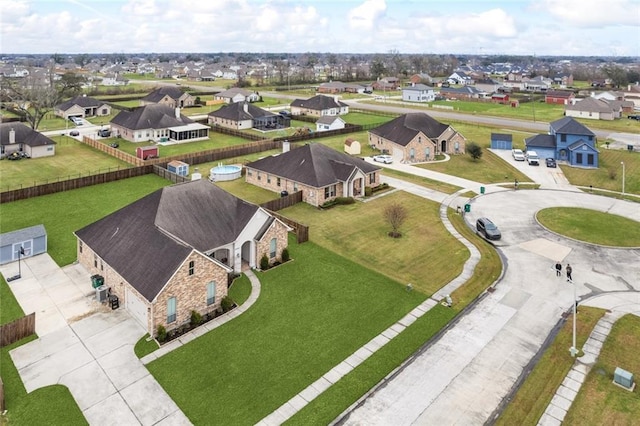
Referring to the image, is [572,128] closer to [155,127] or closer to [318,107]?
[318,107]

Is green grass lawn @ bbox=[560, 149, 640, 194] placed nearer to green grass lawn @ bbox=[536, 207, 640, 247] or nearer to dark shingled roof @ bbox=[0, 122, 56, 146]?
green grass lawn @ bbox=[536, 207, 640, 247]

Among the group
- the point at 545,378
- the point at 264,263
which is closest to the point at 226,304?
the point at 264,263

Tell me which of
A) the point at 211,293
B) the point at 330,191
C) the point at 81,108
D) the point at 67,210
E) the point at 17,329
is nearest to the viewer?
the point at 17,329

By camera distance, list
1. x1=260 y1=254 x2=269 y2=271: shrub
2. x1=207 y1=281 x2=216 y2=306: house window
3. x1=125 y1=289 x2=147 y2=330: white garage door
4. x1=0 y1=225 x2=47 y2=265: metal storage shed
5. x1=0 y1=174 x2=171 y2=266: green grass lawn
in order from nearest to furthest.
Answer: x1=125 y1=289 x2=147 y2=330: white garage door < x1=207 y1=281 x2=216 y2=306: house window < x1=260 y1=254 x2=269 y2=271: shrub < x1=0 y1=225 x2=47 y2=265: metal storage shed < x1=0 y1=174 x2=171 y2=266: green grass lawn

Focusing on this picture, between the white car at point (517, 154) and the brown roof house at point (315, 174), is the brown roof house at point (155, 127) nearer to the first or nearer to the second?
the brown roof house at point (315, 174)

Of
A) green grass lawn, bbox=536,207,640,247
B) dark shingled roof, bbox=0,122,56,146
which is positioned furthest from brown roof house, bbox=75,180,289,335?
dark shingled roof, bbox=0,122,56,146

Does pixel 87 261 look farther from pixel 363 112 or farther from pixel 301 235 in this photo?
pixel 363 112
